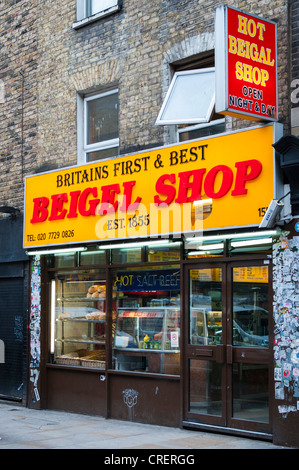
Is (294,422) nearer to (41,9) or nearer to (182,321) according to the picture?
(182,321)

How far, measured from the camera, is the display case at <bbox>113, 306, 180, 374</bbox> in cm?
1063

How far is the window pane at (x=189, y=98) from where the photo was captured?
10109 millimetres

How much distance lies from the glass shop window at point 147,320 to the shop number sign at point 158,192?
2.53 ft

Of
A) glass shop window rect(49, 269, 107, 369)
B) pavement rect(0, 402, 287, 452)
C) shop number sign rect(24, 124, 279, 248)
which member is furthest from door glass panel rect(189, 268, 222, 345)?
glass shop window rect(49, 269, 107, 369)

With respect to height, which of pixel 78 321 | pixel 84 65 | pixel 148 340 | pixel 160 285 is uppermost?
pixel 84 65

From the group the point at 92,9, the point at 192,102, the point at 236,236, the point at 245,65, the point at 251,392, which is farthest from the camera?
the point at 92,9

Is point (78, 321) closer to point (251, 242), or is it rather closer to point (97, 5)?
point (251, 242)

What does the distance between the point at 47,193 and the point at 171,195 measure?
313 centimetres

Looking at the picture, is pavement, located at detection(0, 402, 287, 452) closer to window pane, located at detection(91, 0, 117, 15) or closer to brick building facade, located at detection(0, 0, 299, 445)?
brick building facade, located at detection(0, 0, 299, 445)

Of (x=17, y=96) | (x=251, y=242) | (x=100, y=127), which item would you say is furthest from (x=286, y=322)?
(x=17, y=96)

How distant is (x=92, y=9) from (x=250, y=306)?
21.2ft

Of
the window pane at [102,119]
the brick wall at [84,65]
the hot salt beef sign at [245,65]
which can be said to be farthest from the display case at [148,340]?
the hot salt beef sign at [245,65]

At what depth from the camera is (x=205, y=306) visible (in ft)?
33.3

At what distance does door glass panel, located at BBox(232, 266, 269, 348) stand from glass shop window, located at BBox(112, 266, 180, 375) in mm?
1213
